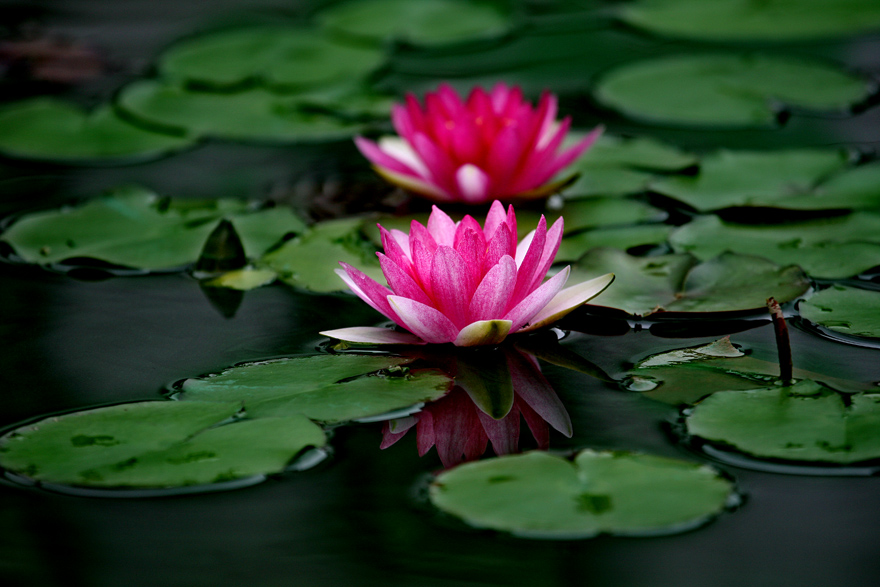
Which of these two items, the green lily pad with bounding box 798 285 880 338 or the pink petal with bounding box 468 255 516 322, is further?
the green lily pad with bounding box 798 285 880 338

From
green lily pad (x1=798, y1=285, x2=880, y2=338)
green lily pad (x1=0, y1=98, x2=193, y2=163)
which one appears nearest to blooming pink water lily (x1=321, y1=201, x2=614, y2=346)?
green lily pad (x1=798, y1=285, x2=880, y2=338)

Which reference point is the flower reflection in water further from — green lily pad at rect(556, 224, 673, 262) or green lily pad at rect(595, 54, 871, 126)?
green lily pad at rect(595, 54, 871, 126)

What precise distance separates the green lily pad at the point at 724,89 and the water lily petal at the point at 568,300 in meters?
1.29

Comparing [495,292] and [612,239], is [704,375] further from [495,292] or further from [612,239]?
[612,239]

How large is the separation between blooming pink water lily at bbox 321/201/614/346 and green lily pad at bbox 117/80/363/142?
1251 millimetres

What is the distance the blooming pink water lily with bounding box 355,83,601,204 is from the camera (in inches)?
80.6

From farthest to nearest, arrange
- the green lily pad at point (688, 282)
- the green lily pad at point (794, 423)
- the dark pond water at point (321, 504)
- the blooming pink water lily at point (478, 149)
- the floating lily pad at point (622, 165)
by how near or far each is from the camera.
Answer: the floating lily pad at point (622, 165) → the blooming pink water lily at point (478, 149) → the green lily pad at point (688, 282) → the green lily pad at point (794, 423) → the dark pond water at point (321, 504)

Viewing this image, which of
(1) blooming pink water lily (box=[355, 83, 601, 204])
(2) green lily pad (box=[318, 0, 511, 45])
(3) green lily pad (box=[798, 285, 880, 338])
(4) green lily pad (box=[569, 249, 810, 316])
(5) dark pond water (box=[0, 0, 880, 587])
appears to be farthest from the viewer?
(2) green lily pad (box=[318, 0, 511, 45])

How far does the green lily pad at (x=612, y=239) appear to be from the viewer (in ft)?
6.38

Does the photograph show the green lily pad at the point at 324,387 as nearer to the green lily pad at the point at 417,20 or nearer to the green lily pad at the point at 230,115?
the green lily pad at the point at 230,115

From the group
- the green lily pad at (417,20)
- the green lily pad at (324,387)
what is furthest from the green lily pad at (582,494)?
the green lily pad at (417,20)

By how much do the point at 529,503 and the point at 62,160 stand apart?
204 centimetres

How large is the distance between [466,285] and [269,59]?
7.13ft

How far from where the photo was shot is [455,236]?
4.99 ft
